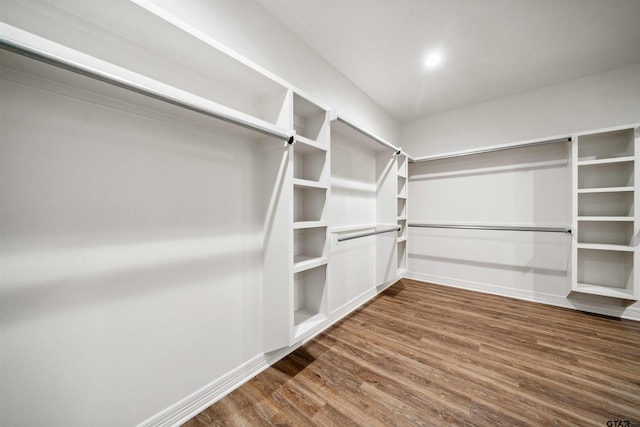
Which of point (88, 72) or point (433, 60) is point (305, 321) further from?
point (433, 60)

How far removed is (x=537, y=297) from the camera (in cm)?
263

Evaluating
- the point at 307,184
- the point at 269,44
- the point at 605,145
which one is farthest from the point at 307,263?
the point at 605,145

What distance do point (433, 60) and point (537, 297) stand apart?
299 cm

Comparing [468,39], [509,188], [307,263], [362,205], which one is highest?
[468,39]

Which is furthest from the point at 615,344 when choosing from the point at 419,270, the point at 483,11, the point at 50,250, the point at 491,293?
the point at 50,250

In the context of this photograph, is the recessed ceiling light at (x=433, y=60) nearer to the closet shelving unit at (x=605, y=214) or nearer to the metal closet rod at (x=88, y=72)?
the closet shelving unit at (x=605, y=214)

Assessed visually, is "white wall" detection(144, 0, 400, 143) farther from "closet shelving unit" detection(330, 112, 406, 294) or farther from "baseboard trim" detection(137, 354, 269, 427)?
"baseboard trim" detection(137, 354, 269, 427)

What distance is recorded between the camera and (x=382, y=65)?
221cm

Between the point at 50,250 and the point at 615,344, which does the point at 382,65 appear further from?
the point at 615,344

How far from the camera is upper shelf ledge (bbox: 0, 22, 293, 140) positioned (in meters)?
0.56

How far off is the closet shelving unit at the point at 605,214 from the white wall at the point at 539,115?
28 cm

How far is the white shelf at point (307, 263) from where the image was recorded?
141cm

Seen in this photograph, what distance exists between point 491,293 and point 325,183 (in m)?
2.90

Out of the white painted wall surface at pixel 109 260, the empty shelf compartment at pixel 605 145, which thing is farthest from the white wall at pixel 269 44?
the empty shelf compartment at pixel 605 145
